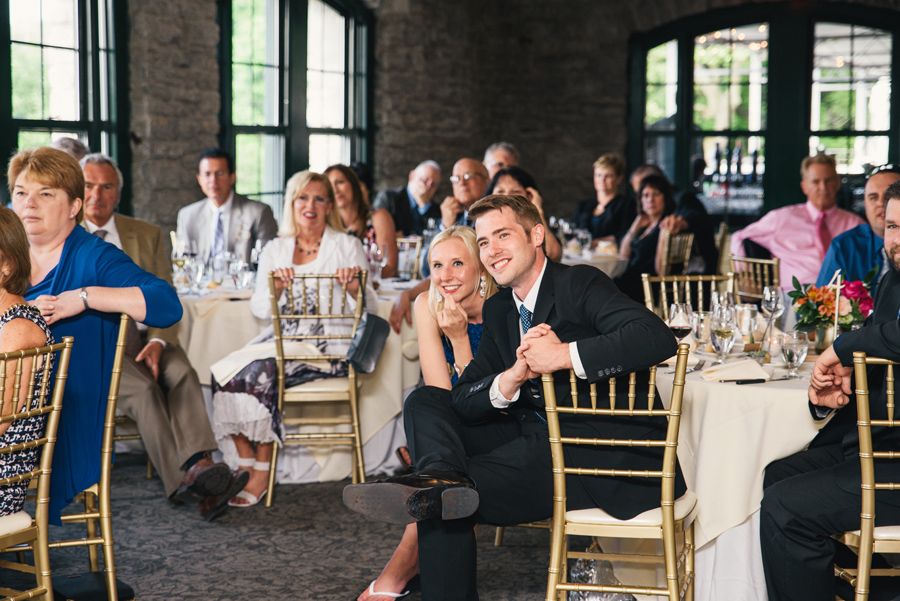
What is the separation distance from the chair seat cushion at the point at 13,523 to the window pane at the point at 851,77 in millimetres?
8836

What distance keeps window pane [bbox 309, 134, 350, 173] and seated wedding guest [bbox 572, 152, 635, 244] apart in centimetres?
229

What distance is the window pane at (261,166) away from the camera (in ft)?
23.0

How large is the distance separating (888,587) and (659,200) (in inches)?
175

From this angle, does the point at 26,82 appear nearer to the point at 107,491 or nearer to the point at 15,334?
the point at 107,491

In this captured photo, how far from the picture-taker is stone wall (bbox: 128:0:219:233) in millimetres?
5902

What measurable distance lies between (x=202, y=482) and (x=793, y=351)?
7.49 ft

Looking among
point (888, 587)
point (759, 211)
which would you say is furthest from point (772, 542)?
point (759, 211)

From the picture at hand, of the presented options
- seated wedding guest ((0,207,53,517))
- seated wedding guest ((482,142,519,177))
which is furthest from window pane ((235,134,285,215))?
seated wedding guest ((0,207,53,517))

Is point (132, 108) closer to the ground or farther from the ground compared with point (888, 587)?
farther from the ground

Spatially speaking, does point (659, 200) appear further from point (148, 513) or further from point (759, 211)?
point (148, 513)

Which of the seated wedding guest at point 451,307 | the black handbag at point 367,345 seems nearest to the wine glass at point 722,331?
the seated wedding guest at point 451,307

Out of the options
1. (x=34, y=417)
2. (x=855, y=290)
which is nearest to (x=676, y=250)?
(x=855, y=290)

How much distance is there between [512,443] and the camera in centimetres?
261

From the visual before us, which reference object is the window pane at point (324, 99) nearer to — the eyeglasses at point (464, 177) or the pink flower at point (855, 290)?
the eyeglasses at point (464, 177)
